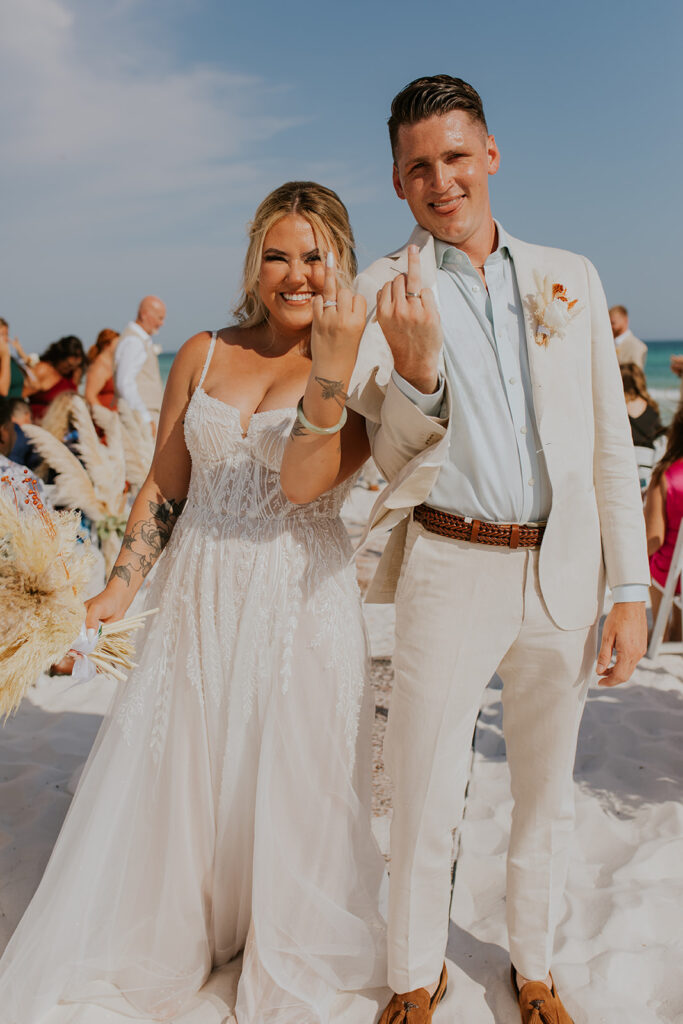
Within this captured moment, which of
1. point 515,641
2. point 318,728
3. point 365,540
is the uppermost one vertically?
point 365,540

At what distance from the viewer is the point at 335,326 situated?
184 centimetres

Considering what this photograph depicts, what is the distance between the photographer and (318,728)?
2393 millimetres

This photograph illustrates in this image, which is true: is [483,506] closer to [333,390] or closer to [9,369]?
[333,390]

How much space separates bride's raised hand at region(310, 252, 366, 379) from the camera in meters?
1.83

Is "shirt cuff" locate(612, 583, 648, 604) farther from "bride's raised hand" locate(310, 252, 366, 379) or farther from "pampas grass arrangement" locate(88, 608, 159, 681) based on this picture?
"pampas grass arrangement" locate(88, 608, 159, 681)

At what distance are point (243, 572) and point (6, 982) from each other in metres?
1.38

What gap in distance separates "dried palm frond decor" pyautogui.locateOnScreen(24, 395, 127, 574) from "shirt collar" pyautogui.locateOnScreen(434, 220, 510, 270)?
9.21 ft

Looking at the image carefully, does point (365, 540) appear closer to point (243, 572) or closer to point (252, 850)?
point (243, 572)

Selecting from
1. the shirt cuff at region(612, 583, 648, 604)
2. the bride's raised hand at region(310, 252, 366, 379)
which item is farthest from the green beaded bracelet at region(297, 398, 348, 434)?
the shirt cuff at region(612, 583, 648, 604)

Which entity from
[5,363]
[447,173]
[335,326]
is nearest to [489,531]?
[335,326]

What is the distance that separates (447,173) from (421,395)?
0.64 m

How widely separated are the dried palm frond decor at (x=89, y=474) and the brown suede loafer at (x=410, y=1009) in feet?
10.4

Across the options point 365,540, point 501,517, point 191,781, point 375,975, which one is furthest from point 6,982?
point 501,517

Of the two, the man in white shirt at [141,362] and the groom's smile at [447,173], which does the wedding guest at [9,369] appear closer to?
→ the man in white shirt at [141,362]
